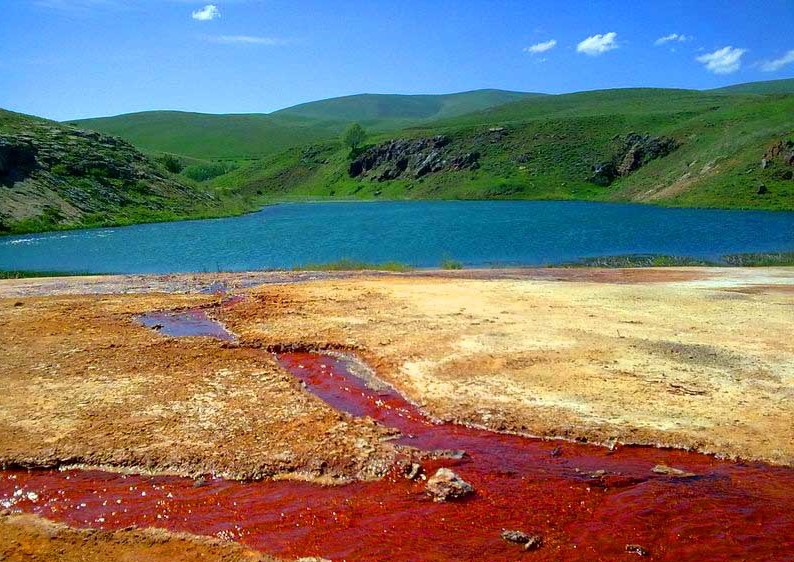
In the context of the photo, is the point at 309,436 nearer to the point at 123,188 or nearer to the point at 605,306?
the point at 605,306

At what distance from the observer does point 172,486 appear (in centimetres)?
1018

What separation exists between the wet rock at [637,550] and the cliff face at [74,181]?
213 feet

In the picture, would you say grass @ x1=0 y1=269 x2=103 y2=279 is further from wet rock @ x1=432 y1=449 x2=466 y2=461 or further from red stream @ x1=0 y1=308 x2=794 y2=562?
wet rock @ x1=432 y1=449 x2=466 y2=461

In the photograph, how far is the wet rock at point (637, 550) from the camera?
843cm

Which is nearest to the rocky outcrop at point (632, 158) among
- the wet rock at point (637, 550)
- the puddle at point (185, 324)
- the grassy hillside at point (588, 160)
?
the grassy hillside at point (588, 160)

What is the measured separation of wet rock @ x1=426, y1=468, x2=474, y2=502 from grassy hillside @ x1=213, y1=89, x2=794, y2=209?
234ft

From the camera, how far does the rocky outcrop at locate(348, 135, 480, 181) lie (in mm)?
127375

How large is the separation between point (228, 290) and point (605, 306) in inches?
608

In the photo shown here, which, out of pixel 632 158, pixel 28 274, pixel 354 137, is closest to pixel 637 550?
pixel 28 274

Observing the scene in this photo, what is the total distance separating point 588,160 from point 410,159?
1565 inches

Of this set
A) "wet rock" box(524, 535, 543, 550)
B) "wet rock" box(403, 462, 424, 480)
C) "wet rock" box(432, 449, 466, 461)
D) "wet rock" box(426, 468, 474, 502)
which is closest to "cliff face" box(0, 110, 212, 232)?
"wet rock" box(432, 449, 466, 461)

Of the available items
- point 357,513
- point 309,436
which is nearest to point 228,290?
point 309,436

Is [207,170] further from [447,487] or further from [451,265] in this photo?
[447,487]

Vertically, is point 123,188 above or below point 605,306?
above
